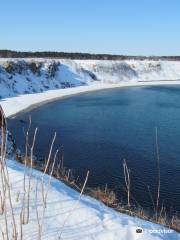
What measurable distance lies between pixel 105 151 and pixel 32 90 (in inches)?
1471

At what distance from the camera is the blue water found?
52.2 ft

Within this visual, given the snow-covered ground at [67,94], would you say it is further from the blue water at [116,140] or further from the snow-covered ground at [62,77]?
the blue water at [116,140]

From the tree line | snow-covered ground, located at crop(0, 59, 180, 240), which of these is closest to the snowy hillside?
snow-covered ground, located at crop(0, 59, 180, 240)

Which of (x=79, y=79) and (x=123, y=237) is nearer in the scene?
(x=123, y=237)

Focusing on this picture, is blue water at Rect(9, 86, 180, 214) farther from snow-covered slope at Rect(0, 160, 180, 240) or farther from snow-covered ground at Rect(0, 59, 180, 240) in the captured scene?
snow-covered slope at Rect(0, 160, 180, 240)

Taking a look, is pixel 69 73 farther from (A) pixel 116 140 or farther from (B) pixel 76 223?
(B) pixel 76 223

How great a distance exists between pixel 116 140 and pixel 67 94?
31.8 m

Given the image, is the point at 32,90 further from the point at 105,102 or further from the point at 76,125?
the point at 76,125

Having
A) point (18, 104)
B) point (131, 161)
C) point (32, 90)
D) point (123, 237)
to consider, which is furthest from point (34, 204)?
point (32, 90)

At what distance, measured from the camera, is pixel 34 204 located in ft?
15.3

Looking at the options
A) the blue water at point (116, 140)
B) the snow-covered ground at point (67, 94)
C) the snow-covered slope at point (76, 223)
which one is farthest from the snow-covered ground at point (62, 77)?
the snow-covered slope at point (76, 223)

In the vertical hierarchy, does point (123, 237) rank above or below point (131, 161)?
above

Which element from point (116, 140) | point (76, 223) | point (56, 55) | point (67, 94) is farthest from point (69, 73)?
point (76, 223)

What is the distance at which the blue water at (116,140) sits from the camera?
52.2 ft
